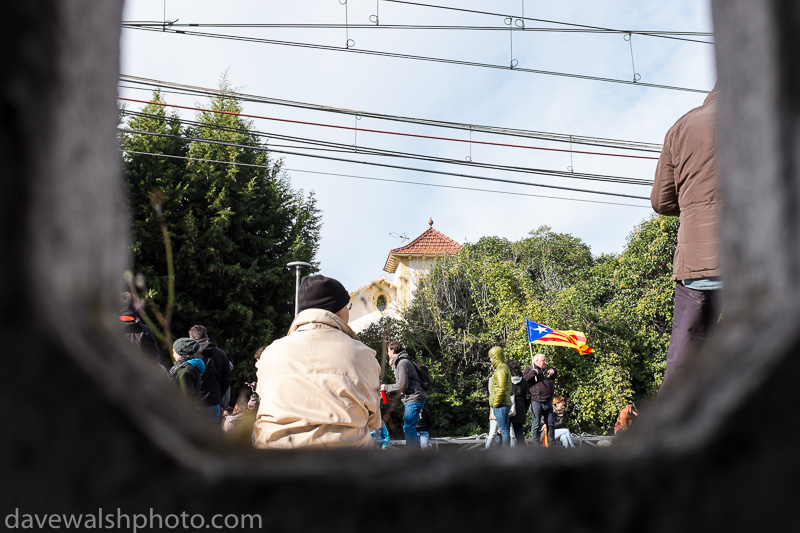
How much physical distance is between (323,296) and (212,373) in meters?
3.94

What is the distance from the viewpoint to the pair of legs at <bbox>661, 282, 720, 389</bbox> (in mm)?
2404

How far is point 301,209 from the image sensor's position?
23.2 metres

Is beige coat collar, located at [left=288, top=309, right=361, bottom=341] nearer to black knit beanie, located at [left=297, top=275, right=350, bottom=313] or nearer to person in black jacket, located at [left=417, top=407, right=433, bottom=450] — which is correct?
black knit beanie, located at [left=297, top=275, right=350, bottom=313]

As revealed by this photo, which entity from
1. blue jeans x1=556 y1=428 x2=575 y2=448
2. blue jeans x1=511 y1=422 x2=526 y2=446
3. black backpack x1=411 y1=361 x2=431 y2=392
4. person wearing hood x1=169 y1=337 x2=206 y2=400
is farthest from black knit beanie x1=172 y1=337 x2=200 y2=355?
blue jeans x1=556 y1=428 x2=575 y2=448

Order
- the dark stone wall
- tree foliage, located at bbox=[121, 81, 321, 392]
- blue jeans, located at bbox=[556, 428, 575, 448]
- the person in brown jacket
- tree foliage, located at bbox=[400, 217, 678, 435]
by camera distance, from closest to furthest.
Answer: the dark stone wall, the person in brown jacket, blue jeans, located at bbox=[556, 428, 575, 448], tree foliage, located at bbox=[400, 217, 678, 435], tree foliage, located at bbox=[121, 81, 321, 392]

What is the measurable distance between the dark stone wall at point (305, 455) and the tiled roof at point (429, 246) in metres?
30.6

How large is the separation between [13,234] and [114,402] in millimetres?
78

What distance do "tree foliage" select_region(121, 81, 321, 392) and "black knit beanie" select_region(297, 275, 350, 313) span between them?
16925mm

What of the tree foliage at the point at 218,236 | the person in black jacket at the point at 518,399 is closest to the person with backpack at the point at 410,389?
the person in black jacket at the point at 518,399

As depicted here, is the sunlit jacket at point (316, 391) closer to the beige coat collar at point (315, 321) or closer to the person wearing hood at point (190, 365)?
the beige coat collar at point (315, 321)

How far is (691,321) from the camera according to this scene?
95.9 inches

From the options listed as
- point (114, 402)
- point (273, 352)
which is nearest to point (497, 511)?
point (114, 402)

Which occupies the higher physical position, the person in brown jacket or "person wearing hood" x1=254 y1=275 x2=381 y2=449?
the person in brown jacket

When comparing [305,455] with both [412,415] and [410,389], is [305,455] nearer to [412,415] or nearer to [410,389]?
[410,389]
